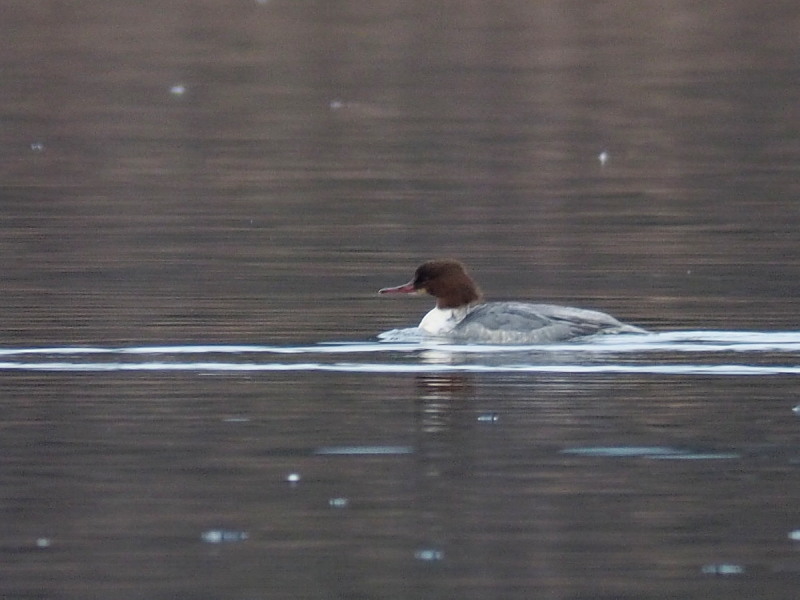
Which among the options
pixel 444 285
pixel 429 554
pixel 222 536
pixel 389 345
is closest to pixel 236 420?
pixel 222 536

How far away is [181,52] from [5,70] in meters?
4.09

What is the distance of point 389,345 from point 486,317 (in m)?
0.78

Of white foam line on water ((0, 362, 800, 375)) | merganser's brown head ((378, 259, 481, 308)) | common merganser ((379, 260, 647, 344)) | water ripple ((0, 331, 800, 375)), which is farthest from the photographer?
merganser's brown head ((378, 259, 481, 308))

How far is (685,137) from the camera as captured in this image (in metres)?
26.1

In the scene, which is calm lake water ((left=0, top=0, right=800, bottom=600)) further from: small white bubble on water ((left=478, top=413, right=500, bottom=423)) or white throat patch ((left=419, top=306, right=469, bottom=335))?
white throat patch ((left=419, top=306, right=469, bottom=335))

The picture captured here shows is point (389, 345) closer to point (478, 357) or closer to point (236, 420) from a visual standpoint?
point (478, 357)

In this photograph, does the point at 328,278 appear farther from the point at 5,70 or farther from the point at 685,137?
the point at 5,70

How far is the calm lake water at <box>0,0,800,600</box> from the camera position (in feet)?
28.1

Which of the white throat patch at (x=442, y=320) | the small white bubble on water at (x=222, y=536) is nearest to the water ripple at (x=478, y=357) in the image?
the white throat patch at (x=442, y=320)

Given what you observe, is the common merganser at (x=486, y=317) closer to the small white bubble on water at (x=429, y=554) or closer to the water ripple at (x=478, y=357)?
the water ripple at (x=478, y=357)

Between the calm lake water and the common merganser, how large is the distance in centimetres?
19

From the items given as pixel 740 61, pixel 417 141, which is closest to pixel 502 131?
pixel 417 141

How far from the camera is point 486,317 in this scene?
1396 cm

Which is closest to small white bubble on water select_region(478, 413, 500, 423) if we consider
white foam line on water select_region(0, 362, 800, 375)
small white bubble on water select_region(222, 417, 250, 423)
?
small white bubble on water select_region(222, 417, 250, 423)
